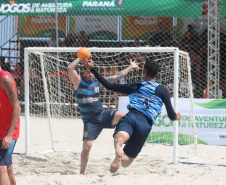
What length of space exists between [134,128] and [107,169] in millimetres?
1944

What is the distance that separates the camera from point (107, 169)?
6.50 meters

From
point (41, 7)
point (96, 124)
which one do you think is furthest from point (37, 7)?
point (96, 124)

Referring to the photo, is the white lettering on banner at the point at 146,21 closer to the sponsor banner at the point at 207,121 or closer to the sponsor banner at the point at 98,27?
the sponsor banner at the point at 98,27

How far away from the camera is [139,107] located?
4832mm

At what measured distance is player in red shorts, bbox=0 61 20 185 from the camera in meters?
4.02

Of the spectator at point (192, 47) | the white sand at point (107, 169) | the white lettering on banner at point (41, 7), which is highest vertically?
the white lettering on banner at point (41, 7)

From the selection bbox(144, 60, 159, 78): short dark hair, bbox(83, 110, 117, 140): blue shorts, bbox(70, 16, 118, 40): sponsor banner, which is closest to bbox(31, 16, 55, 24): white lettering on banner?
bbox(70, 16, 118, 40): sponsor banner

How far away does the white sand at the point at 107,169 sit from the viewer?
17.1 feet

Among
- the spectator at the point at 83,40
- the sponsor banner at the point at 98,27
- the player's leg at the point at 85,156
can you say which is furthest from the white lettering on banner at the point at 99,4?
the player's leg at the point at 85,156

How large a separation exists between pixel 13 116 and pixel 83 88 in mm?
2201

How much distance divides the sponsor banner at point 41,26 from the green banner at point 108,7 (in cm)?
173

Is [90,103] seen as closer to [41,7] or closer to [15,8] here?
[41,7]

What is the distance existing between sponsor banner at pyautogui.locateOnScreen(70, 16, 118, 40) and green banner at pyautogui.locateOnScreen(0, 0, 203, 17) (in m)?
1.65

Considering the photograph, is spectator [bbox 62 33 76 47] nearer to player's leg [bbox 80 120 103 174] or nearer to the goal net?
the goal net
